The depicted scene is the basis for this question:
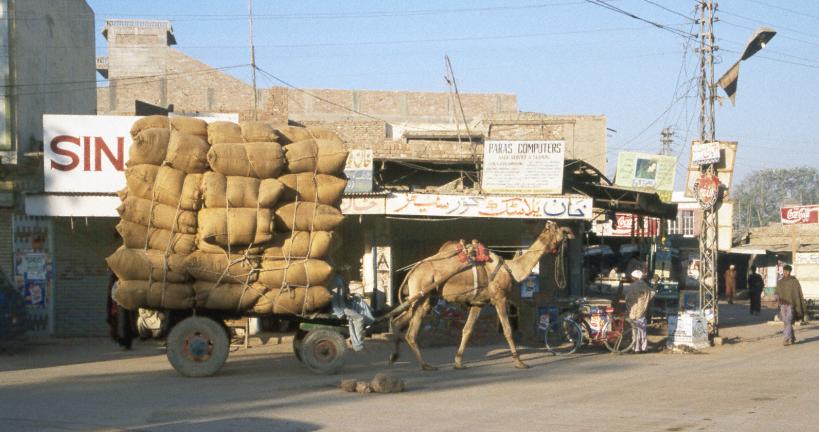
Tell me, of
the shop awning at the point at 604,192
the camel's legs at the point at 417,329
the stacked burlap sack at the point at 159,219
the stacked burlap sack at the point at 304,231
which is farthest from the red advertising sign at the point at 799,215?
the stacked burlap sack at the point at 159,219

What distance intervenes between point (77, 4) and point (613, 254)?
24.5 metres

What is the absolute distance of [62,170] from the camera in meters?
19.3

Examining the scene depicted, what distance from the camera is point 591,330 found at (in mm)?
18734

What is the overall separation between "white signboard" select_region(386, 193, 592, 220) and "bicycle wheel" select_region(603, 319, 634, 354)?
2.83m

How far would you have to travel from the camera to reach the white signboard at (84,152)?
19234 millimetres

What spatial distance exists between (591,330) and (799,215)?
17624 mm

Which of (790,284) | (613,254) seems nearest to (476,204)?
(790,284)

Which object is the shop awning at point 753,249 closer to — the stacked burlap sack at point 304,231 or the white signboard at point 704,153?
the white signboard at point 704,153

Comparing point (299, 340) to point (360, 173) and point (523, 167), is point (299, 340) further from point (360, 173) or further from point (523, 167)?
point (523, 167)

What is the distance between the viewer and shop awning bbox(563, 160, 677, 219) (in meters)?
22.6

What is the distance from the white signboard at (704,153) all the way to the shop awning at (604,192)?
184cm

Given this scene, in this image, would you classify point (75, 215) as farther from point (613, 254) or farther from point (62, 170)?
point (613, 254)

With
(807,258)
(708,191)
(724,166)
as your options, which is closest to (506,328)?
(708,191)

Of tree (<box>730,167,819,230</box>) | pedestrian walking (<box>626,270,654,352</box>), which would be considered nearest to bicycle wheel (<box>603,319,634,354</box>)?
pedestrian walking (<box>626,270,654,352</box>)
